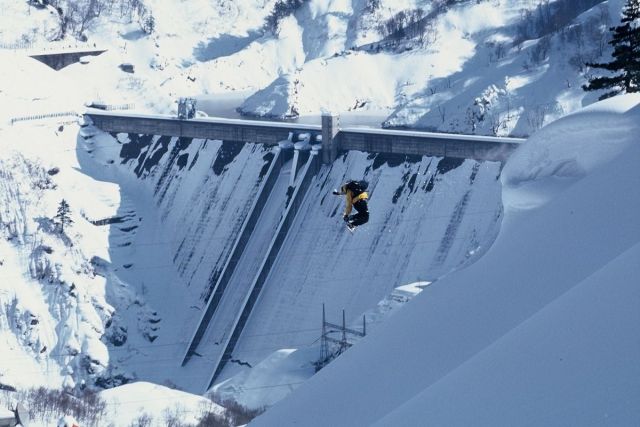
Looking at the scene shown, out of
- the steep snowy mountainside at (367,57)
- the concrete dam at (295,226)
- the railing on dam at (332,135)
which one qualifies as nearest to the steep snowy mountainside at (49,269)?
the concrete dam at (295,226)

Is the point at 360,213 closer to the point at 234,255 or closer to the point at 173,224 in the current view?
the point at 234,255

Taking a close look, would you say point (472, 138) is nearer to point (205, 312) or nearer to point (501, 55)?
point (205, 312)

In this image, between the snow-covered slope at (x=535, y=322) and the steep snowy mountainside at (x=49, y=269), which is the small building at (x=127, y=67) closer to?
the steep snowy mountainside at (x=49, y=269)

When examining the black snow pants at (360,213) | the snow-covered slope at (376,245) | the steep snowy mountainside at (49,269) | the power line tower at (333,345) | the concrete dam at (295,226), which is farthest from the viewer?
the steep snowy mountainside at (49,269)

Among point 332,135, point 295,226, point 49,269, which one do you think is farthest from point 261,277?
point 49,269

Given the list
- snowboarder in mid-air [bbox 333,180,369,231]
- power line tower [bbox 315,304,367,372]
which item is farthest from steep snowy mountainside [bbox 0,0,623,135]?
snowboarder in mid-air [bbox 333,180,369,231]

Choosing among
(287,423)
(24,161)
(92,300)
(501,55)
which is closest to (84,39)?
(501,55)

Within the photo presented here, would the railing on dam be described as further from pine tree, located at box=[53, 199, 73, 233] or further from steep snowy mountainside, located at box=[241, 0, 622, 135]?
steep snowy mountainside, located at box=[241, 0, 622, 135]
